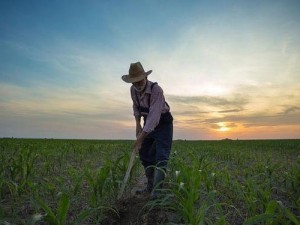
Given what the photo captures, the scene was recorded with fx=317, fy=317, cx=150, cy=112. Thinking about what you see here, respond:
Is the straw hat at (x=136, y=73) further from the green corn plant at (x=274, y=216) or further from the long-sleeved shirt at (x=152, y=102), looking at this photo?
the green corn plant at (x=274, y=216)

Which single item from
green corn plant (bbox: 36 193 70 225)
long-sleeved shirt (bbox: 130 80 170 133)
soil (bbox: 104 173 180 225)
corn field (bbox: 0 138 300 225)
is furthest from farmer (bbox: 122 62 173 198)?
green corn plant (bbox: 36 193 70 225)

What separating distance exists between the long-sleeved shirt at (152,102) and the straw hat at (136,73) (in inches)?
5.9

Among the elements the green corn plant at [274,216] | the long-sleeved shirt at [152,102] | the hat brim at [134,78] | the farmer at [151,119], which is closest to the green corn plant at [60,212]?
the green corn plant at [274,216]

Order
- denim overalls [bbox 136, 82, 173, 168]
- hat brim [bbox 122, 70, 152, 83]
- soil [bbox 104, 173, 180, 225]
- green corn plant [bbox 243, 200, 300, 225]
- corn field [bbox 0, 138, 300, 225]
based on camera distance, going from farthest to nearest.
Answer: denim overalls [bbox 136, 82, 173, 168] < hat brim [bbox 122, 70, 152, 83] < soil [bbox 104, 173, 180, 225] < corn field [bbox 0, 138, 300, 225] < green corn plant [bbox 243, 200, 300, 225]

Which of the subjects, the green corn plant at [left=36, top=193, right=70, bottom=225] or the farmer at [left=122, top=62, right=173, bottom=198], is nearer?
the green corn plant at [left=36, top=193, right=70, bottom=225]

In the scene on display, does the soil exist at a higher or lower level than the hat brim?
lower

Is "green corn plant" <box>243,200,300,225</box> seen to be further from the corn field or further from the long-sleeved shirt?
the long-sleeved shirt

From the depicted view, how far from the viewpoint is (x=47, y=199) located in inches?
183

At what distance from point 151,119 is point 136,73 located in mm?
721

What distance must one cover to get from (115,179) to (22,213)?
4.15 ft

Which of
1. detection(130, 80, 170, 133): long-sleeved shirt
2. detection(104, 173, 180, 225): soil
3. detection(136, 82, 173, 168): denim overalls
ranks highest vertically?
detection(130, 80, 170, 133): long-sleeved shirt

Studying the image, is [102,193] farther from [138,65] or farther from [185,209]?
[138,65]

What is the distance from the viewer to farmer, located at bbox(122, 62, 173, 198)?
4.41 metres

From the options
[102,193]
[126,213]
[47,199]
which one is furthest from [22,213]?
[126,213]
